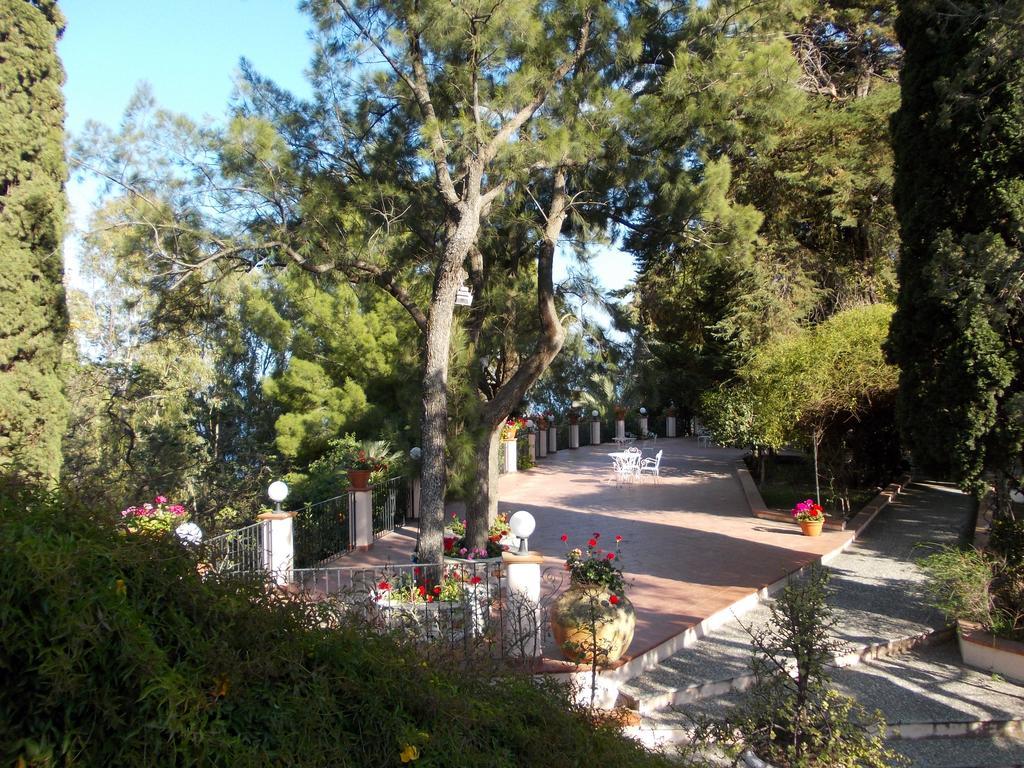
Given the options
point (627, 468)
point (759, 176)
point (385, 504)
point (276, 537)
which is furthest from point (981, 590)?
point (627, 468)

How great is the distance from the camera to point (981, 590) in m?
5.98

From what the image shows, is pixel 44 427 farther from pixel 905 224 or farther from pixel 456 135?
pixel 905 224

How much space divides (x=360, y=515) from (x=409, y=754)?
8.61m

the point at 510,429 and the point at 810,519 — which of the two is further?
the point at 510,429

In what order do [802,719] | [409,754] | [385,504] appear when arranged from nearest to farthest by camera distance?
[409,754] < [802,719] < [385,504]

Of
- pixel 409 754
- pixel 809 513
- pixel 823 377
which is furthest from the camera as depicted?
pixel 809 513

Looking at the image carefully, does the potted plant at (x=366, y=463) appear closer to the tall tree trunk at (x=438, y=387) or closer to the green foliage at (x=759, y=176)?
the tall tree trunk at (x=438, y=387)

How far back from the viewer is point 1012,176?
6383mm

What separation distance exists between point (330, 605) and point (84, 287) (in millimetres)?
20269

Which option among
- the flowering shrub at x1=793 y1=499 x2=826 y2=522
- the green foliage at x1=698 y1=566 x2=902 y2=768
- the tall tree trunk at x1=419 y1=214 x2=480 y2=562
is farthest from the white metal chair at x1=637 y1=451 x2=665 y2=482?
the green foliage at x1=698 y1=566 x2=902 y2=768

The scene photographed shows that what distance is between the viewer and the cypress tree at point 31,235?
7461 millimetres

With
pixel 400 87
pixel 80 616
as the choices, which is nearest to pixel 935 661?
pixel 80 616

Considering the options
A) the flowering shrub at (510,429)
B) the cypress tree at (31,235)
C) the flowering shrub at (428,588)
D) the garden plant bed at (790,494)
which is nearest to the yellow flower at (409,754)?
the flowering shrub at (428,588)

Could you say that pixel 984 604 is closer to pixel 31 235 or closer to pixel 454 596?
pixel 454 596
